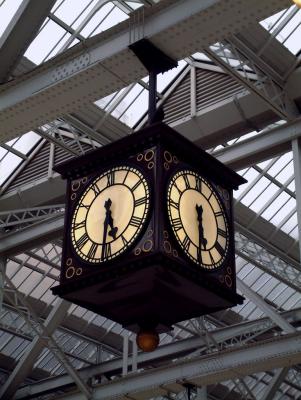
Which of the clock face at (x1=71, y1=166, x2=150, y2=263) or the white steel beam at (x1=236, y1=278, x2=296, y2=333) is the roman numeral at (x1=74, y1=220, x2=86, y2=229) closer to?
the clock face at (x1=71, y1=166, x2=150, y2=263)

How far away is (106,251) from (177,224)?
1.68 feet

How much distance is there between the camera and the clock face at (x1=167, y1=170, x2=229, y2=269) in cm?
626

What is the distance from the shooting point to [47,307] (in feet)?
100

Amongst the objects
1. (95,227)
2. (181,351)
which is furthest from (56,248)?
(95,227)

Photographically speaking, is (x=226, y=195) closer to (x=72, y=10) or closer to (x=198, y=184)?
(x=198, y=184)

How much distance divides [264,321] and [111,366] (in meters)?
7.53

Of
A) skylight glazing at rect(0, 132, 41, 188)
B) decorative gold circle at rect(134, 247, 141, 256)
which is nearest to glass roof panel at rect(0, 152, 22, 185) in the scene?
skylight glazing at rect(0, 132, 41, 188)

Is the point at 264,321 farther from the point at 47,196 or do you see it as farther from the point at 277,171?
the point at 47,196

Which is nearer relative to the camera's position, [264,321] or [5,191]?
[5,191]

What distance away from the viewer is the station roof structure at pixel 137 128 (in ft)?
27.7

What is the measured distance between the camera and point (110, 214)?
21.1 feet

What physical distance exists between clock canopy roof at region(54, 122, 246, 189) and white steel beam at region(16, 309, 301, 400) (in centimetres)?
1855

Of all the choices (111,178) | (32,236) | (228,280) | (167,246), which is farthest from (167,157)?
(32,236)

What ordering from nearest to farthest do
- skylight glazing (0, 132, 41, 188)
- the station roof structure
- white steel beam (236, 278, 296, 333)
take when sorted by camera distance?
the station roof structure
white steel beam (236, 278, 296, 333)
skylight glazing (0, 132, 41, 188)
